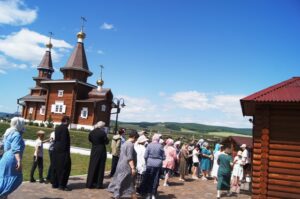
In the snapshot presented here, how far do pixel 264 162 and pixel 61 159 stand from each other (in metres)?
6.13

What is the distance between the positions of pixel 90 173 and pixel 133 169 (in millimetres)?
2058

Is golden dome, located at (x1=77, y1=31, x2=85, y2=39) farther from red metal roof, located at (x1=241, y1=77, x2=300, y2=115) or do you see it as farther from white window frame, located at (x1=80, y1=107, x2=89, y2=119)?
red metal roof, located at (x1=241, y1=77, x2=300, y2=115)

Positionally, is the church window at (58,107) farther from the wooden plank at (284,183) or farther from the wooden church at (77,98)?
the wooden plank at (284,183)

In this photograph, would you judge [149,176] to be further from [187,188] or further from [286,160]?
[286,160]

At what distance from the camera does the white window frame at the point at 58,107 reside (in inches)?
1673

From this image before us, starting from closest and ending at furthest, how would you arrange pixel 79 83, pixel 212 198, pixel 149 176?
pixel 149 176 < pixel 212 198 < pixel 79 83

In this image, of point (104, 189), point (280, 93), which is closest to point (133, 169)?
point (104, 189)

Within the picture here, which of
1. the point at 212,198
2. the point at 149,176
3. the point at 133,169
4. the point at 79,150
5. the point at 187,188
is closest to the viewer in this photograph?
the point at 133,169

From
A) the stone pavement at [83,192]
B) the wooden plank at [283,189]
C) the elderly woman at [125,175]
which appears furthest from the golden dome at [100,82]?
the elderly woman at [125,175]

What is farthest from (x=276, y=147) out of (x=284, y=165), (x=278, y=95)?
(x=278, y=95)

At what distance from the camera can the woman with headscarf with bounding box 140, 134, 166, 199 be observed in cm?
916

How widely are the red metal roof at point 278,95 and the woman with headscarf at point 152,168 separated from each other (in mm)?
3098

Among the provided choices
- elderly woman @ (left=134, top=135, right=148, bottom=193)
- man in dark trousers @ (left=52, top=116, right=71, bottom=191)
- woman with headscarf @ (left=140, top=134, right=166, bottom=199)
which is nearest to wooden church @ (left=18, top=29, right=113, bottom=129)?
elderly woman @ (left=134, top=135, right=148, bottom=193)

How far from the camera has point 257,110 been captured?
10.4m
